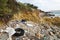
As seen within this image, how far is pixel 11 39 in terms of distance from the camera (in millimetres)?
11781

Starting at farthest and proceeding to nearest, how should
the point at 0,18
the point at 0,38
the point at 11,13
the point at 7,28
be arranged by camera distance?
the point at 11,13
the point at 0,18
the point at 7,28
the point at 0,38

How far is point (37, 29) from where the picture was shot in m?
13.8

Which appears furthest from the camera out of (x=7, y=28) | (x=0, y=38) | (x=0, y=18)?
(x=0, y=18)

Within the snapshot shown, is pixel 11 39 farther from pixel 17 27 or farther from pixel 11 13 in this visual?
pixel 11 13

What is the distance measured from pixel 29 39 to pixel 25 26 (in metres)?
1.40

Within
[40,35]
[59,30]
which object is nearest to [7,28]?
[40,35]

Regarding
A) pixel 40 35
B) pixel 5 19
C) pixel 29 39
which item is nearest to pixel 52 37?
pixel 40 35

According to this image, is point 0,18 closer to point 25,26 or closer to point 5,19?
point 5,19

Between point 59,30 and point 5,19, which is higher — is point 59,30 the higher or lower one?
the lower one

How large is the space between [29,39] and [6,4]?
339cm

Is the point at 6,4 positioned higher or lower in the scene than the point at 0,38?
higher

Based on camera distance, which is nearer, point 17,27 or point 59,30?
point 17,27

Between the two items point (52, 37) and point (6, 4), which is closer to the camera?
point (52, 37)

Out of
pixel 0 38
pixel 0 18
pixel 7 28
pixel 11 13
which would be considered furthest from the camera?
pixel 11 13
